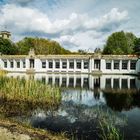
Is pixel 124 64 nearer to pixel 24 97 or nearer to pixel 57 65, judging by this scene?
pixel 57 65

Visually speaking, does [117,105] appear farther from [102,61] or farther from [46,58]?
[46,58]

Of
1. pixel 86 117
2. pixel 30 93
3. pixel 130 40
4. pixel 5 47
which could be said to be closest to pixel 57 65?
pixel 5 47

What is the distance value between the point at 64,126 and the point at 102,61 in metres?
39.2

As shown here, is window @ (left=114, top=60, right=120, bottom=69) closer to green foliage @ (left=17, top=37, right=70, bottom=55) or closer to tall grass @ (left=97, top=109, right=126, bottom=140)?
green foliage @ (left=17, top=37, right=70, bottom=55)

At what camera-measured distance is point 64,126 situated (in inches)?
446

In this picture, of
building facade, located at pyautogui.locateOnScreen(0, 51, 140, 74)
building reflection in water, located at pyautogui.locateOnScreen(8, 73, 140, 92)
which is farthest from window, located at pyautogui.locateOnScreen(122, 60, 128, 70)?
building reflection in water, located at pyautogui.locateOnScreen(8, 73, 140, 92)

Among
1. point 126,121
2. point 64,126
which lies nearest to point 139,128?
point 126,121

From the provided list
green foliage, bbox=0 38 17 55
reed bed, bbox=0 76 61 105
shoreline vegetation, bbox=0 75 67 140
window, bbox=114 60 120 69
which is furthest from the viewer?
green foliage, bbox=0 38 17 55

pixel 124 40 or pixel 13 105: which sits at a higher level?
pixel 124 40

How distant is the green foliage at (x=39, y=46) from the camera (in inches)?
2945

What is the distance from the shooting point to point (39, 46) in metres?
76.2

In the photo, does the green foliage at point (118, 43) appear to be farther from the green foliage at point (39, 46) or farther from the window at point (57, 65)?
the green foliage at point (39, 46)

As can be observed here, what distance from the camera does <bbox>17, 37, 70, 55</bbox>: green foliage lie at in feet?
245

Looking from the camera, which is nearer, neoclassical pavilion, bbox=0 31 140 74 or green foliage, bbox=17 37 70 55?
neoclassical pavilion, bbox=0 31 140 74
